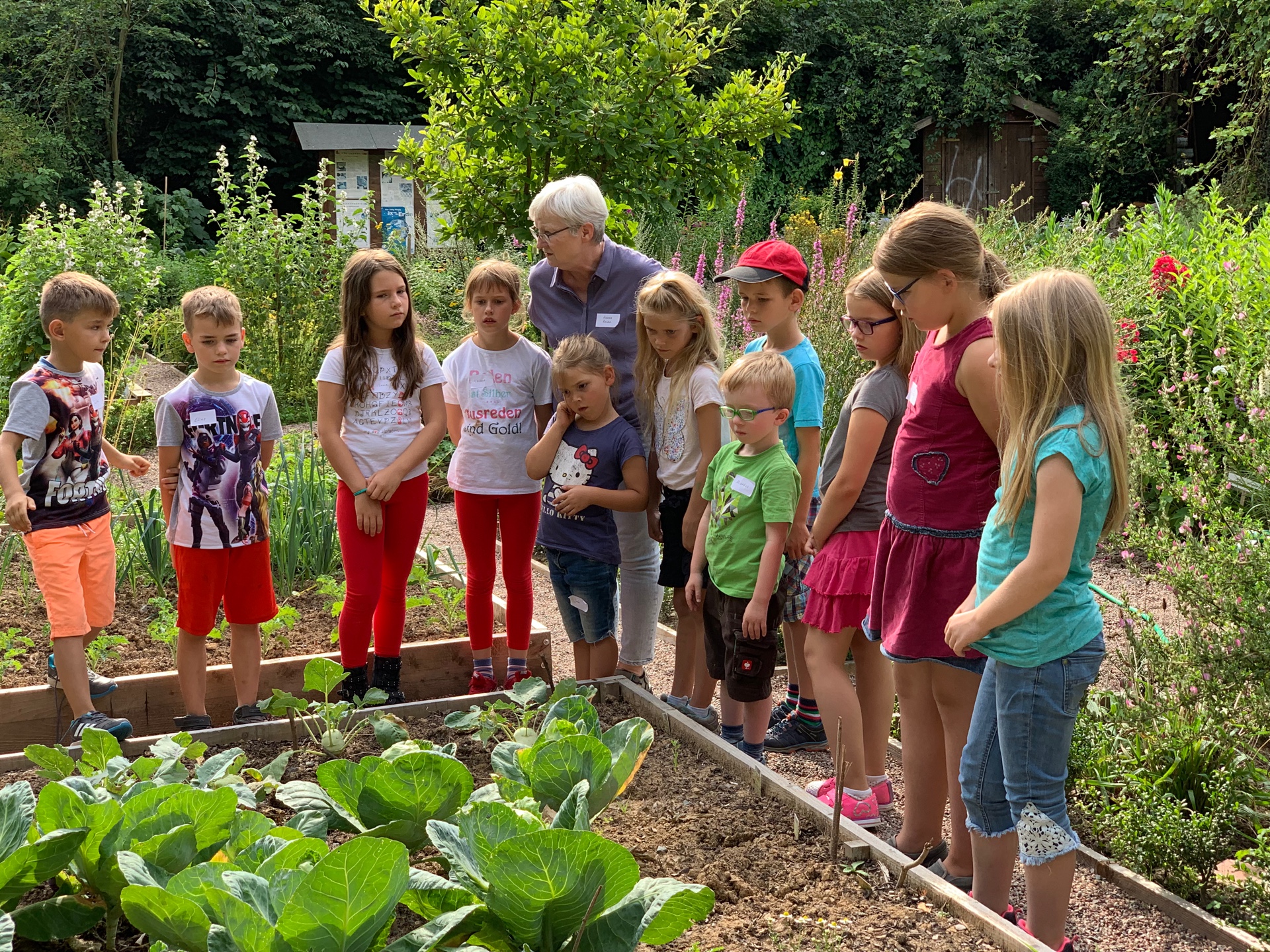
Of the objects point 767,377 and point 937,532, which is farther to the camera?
point 767,377

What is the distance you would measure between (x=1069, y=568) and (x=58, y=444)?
3.09 metres

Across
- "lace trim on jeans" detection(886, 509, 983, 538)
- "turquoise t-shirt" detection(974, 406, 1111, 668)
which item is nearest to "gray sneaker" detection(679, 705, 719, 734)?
"lace trim on jeans" detection(886, 509, 983, 538)

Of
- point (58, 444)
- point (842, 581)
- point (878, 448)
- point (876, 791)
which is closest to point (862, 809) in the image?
point (876, 791)

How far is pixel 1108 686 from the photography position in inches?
154

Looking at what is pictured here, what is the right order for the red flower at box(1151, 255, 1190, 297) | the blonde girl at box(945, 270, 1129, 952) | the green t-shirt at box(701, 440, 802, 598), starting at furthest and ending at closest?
the red flower at box(1151, 255, 1190, 297) < the green t-shirt at box(701, 440, 802, 598) < the blonde girl at box(945, 270, 1129, 952)

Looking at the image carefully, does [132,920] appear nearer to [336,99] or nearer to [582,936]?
[582,936]

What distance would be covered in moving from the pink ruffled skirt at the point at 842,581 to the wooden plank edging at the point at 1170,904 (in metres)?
0.88

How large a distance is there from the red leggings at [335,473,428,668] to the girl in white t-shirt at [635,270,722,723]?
0.84 m

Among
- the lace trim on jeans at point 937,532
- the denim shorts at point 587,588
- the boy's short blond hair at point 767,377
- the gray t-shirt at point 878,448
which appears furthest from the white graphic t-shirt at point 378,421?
the lace trim on jeans at point 937,532

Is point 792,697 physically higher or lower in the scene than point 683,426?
lower

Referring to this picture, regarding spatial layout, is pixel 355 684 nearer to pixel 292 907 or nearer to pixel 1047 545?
pixel 292 907

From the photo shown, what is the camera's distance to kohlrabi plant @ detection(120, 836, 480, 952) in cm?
154

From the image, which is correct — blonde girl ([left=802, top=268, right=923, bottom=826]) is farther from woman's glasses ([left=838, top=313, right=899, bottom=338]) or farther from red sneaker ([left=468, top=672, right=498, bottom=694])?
red sneaker ([left=468, top=672, right=498, bottom=694])

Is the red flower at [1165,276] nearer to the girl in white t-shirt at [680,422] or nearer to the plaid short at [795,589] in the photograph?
the girl in white t-shirt at [680,422]
